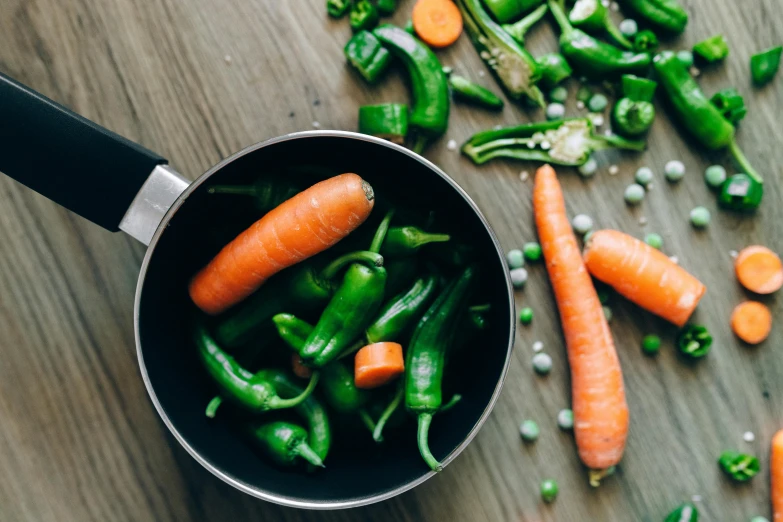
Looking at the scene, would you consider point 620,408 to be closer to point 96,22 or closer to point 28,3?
point 96,22

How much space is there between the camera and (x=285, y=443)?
114 cm

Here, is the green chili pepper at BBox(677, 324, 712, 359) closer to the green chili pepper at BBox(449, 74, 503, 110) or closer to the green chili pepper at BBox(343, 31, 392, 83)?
the green chili pepper at BBox(449, 74, 503, 110)

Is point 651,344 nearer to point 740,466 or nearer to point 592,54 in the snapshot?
point 740,466

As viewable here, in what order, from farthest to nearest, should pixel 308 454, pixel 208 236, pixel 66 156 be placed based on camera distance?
1. pixel 208 236
2. pixel 308 454
3. pixel 66 156

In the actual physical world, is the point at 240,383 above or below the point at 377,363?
below

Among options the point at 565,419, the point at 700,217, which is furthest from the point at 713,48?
the point at 565,419

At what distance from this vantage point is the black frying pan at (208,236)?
3.30 ft

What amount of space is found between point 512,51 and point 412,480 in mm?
854

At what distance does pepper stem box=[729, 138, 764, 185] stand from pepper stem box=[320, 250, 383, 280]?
0.80m

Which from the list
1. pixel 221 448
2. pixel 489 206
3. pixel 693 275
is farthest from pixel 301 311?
pixel 693 275

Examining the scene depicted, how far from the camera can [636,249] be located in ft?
4.27

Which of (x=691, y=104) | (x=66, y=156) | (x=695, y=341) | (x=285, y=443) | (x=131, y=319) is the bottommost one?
(x=131, y=319)

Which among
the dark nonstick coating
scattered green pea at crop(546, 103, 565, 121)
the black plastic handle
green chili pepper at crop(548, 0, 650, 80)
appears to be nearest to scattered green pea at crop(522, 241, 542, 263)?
the dark nonstick coating

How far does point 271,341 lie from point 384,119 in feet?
1.62
